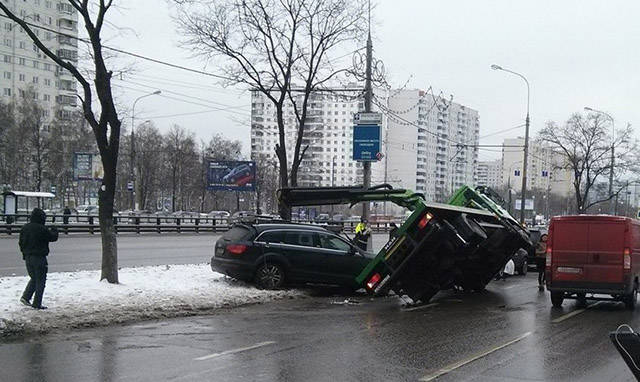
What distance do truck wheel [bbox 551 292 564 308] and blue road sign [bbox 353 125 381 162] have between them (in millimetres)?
8719

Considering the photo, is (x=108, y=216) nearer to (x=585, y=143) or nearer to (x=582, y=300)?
(x=582, y=300)

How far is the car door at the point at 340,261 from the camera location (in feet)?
48.9

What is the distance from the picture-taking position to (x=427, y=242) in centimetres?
1305

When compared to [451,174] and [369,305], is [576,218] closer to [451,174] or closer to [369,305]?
[369,305]

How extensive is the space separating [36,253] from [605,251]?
11467 mm

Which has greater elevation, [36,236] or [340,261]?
[36,236]

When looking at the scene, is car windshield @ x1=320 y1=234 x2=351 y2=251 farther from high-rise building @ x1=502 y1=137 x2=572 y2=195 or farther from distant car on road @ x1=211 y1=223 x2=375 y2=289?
high-rise building @ x1=502 y1=137 x2=572 y2=195

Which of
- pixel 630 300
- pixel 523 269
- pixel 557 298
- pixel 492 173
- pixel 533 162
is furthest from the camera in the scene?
pixel 492 173

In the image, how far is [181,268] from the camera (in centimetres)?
1683

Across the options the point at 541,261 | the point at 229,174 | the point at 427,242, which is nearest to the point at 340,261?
the point at 427,242

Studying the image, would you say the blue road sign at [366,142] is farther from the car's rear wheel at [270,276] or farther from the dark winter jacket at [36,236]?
the dark winter jacket at [36,236]

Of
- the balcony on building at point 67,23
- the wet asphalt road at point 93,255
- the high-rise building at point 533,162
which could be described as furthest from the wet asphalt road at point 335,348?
the balcony on building at point 67,23

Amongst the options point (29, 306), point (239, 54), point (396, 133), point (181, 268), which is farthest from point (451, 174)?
point (29, 306)

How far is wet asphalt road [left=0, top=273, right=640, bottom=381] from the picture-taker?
7105mm
